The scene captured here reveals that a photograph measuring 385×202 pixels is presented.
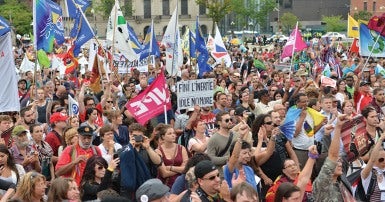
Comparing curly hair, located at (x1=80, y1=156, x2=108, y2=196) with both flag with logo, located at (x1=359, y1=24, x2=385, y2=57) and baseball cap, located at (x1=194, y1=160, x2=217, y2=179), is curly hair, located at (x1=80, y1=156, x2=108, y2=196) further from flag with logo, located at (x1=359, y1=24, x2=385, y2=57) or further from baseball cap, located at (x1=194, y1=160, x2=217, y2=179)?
flag with logo, located at (x1=359, y1=24, x2=385, y2=57)

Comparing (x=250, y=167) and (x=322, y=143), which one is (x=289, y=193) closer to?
(x=250, y=167)

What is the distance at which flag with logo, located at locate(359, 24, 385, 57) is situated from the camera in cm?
1767

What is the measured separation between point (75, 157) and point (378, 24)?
1026 centimetres

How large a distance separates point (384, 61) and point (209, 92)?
14.8 m

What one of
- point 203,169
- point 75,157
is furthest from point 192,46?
point 203,169

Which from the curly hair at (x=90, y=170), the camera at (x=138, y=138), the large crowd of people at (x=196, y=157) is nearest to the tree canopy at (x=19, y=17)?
the large crowd of people at (x=196, y=157)

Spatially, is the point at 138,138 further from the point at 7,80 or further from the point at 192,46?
the point at 192,46

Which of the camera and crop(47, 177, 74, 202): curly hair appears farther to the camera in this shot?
the camera

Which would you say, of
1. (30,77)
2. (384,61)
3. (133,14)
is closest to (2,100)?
(30,77)

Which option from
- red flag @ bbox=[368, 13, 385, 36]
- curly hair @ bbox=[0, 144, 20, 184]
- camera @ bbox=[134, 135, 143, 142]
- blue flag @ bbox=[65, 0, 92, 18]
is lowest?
curly hair @ bbox=[0, 144, 20, 184]

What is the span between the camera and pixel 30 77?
19.6 meters

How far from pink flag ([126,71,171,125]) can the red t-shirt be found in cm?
197

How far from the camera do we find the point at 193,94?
1196cm

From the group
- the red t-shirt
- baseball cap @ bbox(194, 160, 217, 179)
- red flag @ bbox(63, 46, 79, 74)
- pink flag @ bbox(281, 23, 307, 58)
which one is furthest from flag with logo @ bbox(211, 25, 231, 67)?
baseball cap @ bbox(194, 160, 217, 179)
